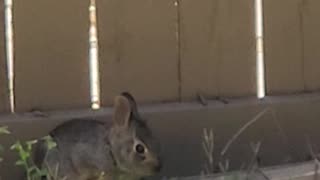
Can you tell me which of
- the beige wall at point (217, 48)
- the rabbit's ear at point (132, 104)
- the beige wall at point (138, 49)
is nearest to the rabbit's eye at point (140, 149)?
the rabbit's ear at point (132, 104)

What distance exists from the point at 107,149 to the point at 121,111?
0.67 ft

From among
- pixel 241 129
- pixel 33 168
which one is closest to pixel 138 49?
pixel 241 129

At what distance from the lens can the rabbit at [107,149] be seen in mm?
4359

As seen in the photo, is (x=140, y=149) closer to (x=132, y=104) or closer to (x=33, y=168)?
(x=132, y=104)

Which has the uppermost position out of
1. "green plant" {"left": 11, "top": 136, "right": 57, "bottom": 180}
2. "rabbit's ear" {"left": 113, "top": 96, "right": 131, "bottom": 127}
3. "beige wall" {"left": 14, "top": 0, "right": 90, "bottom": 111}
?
"beige wall" {"left": 14, "top": 0, "right": 90, "bottom": 111}

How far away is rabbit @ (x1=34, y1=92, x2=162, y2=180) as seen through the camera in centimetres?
436

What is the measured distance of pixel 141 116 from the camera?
451 centimetres

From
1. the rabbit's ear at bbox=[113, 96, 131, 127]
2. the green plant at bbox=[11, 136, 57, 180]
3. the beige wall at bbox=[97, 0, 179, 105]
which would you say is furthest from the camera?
the beige wall at bbox=[97, 0, 179, 105]

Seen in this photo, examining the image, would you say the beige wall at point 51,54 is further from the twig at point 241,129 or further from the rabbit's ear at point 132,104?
the twig at point 241,129

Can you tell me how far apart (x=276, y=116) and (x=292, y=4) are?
521 millimetres

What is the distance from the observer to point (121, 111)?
4.39 metres

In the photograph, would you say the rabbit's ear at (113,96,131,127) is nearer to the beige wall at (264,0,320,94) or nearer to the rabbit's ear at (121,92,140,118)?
the rabbit's ear at (121,92,140,118)

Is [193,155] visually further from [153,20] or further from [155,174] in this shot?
[153,20]

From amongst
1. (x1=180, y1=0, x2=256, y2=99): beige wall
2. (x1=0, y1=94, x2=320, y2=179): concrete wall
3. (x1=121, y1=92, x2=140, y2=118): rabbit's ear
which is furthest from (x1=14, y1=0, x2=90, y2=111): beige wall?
(x1=180, y1=0, x2=256, y2=99): beige wall
